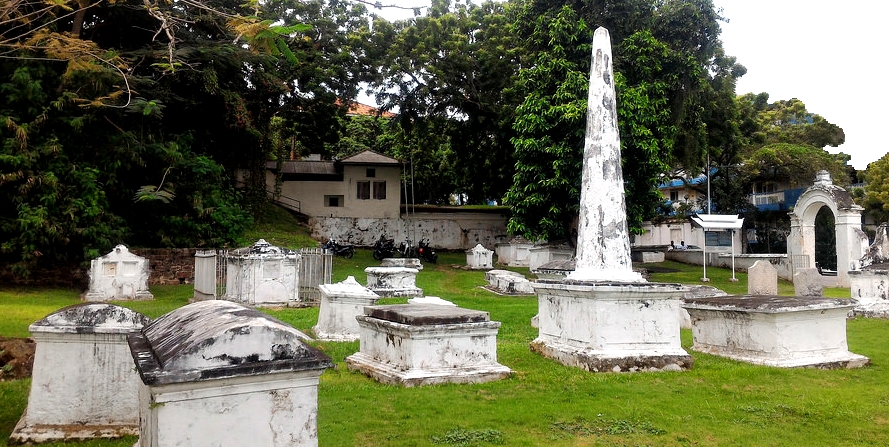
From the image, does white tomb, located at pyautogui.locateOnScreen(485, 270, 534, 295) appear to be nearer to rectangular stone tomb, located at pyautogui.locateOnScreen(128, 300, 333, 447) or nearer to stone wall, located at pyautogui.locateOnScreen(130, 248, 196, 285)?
stone wall, located at pyautogui.locateOnScreen(130, 248, 196, 285)

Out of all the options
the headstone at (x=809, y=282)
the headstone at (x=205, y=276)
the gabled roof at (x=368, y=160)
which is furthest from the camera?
the gabled roof at (x=368, y=160)

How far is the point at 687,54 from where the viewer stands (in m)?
22.0

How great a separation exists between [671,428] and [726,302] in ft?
13.0

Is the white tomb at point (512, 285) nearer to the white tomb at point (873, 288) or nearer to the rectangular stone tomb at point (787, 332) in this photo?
the white tomb at point (873, 288)

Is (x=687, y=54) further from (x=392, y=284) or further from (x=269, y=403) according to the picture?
(x=269, y=403)

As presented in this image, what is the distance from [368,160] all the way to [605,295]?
2989 centimetres

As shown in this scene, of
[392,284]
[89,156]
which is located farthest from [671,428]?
[89,156]

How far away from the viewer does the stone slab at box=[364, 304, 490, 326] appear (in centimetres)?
657

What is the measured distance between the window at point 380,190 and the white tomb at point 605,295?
28936mm

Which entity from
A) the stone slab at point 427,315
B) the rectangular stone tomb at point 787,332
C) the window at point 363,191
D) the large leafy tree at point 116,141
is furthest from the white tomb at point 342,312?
the window at point 363,191

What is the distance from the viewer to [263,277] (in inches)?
587

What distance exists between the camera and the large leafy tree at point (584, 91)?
19.6 m

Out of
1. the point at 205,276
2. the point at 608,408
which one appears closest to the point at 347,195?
the point at 205,276

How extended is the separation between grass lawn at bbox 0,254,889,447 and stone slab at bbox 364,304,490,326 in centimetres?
68
